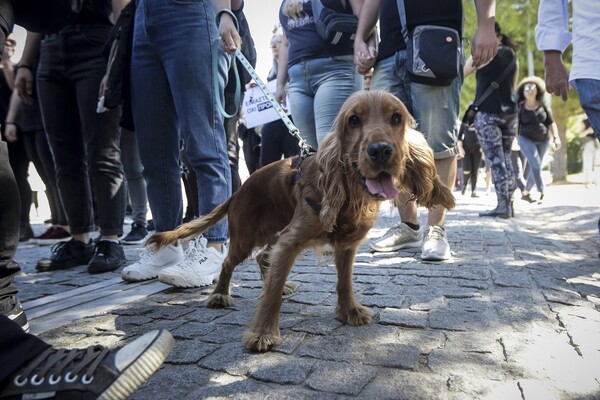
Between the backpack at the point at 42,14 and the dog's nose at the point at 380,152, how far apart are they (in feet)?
5.57

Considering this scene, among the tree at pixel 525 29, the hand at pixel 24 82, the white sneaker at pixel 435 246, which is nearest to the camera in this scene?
the white sneaker at pixel 435 246

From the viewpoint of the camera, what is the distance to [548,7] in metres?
3.09

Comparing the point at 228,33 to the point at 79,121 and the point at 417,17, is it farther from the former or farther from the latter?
the point at 79,121

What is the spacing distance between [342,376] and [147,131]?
87.9 inches

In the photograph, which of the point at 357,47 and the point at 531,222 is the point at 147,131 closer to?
the point at 357,47

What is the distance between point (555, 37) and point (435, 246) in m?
1.78

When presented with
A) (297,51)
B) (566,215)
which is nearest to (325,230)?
(297,51)

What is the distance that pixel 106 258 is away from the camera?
360 centimetres

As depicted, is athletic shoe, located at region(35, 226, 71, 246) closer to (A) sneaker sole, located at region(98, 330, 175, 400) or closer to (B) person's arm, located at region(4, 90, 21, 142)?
(B) person's arm, located at region(4, 90, 21, 142)

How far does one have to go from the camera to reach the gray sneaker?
4180 millimetres

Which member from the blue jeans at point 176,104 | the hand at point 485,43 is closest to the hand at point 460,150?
the hand at point 485,43

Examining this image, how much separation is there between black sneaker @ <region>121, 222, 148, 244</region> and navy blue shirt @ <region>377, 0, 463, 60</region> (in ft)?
11.6

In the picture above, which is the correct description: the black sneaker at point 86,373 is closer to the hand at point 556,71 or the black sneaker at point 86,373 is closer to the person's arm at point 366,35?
the person's arm at point 366,35

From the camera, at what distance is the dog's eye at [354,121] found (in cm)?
219
